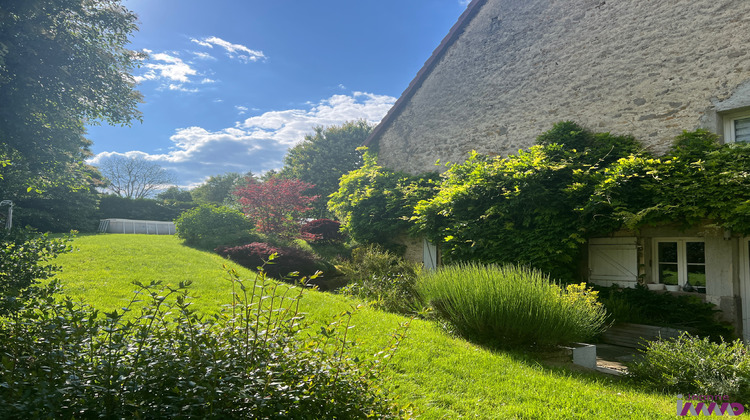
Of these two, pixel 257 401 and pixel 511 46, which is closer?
pixel 257 401

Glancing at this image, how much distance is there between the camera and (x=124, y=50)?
5.43 meters

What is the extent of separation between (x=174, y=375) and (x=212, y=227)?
1304 centimetres

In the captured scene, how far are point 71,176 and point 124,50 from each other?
6.10ft

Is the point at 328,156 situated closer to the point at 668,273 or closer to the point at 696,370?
the point at 668,273

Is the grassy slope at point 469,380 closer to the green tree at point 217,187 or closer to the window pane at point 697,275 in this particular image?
the window pane at point 697,275

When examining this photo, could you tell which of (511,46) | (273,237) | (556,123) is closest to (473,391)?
(556,123)

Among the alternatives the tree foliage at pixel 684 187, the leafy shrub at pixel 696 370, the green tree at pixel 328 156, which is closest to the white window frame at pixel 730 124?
the tree foliage at pixel 684 187

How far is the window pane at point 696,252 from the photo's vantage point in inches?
311

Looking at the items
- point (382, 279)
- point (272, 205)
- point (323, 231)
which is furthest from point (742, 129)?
point (272, 205)

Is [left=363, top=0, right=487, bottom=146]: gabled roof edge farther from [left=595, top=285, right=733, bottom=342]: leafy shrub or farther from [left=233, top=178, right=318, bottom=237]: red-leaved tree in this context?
[left=595, top=285, right=733, bottom=342]: leafy shrub

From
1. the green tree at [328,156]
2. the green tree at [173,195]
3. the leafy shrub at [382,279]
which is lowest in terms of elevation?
the leafy shrub at [382,279]

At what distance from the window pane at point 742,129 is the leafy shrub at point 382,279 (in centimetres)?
659

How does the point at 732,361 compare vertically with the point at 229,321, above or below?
below

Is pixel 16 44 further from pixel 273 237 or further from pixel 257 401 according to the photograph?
pixel 273 237
